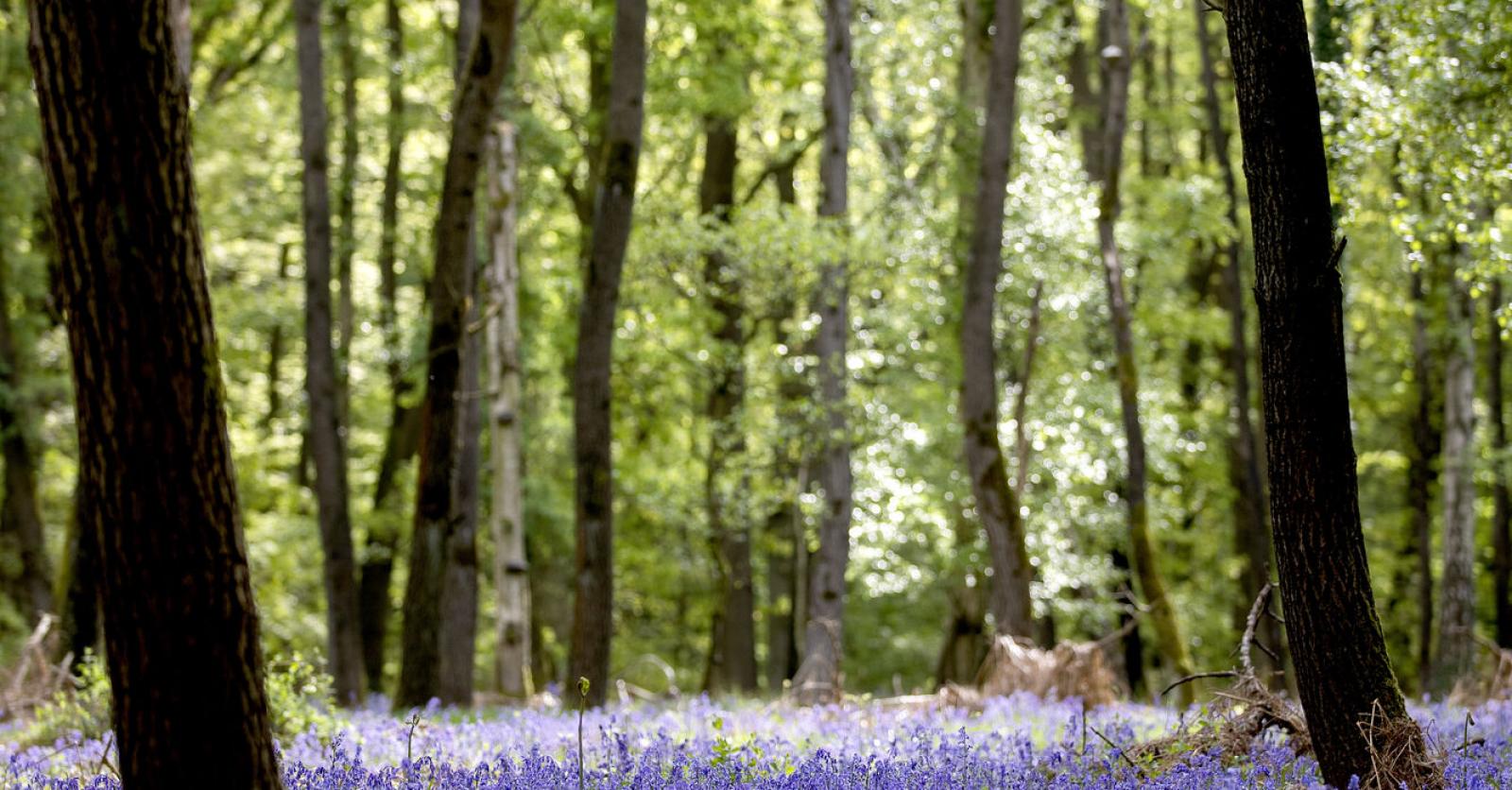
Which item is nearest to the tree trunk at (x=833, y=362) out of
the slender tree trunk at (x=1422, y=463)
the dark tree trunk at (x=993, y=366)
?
the dark tree trunk at (x=993, y=366)

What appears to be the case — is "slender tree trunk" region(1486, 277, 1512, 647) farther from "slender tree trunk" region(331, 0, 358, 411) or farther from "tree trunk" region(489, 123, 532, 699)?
"slender tree trunk" region(331, 0, 358, 411)

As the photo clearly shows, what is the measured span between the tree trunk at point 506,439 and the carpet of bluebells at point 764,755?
258 inches

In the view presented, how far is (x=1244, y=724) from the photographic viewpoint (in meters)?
5.59

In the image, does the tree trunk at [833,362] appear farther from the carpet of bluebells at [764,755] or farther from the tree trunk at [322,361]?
the carpet of bluebells at [764,755]

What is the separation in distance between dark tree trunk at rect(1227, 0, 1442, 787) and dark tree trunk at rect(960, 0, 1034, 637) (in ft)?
A: 26.4

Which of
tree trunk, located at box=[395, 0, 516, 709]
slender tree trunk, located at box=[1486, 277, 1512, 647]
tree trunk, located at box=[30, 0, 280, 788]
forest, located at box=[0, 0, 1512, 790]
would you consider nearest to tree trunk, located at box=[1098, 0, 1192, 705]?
forest, located at box=[0, 0, 1512, 790]

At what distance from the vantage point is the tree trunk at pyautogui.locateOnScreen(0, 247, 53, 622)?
18.7 metres

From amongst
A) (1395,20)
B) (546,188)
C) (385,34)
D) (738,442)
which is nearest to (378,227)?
(385,34)

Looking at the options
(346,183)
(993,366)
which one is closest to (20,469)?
(346,183)

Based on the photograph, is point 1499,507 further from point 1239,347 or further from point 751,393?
point 751,393

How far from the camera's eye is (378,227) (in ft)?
88.9

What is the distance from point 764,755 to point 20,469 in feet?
58.0

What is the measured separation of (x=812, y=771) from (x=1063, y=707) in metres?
3.61

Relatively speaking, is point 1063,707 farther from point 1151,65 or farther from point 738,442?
point 1151,65
